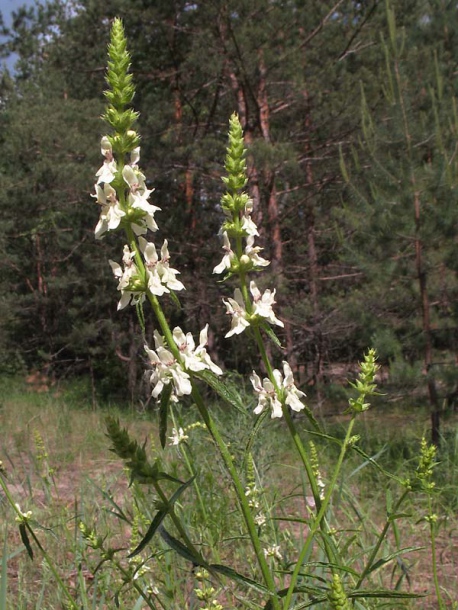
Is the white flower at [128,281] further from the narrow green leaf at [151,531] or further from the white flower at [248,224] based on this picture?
the narrow green leaf at [151,531]

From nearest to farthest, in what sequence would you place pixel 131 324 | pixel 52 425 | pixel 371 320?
pixel 371 320 < pixel 52 425 < pixel 131 324

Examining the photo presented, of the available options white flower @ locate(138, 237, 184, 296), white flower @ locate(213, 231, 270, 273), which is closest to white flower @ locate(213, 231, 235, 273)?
white flower @ locate(213, 231, 270, 273)

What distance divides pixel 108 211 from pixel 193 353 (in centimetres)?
30

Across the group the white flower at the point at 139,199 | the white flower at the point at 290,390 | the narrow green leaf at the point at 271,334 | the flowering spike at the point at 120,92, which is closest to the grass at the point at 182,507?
the white flower at the point at 290,390

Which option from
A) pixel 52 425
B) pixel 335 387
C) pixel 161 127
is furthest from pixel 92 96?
pixel 335 387

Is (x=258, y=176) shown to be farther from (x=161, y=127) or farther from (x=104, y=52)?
(x=104, y=52)

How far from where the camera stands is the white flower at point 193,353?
1.01m

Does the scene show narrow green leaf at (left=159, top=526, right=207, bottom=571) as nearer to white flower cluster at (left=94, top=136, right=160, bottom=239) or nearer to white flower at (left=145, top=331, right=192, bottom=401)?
white flower at (left=145, top=331, right=192, bottom=401)

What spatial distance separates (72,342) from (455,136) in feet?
32.7

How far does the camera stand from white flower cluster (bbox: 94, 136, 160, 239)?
40.7 inches

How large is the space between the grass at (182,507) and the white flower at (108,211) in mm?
601

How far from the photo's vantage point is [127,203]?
1.05m

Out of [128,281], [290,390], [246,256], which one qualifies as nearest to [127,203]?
[128,281]

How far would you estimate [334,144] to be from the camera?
28.2ft
